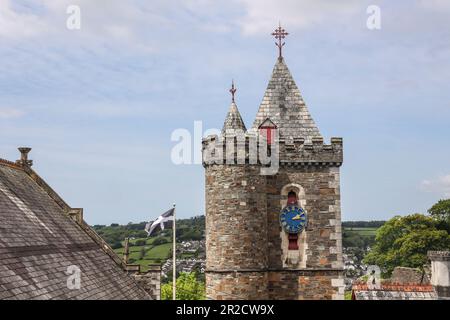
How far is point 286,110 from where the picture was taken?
88.4ft

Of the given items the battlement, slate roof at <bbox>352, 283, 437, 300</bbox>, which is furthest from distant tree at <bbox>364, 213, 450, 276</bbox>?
slate roof at <bbox>352, 283, 437, 300</bbox>

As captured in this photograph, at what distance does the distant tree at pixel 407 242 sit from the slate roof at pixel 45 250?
36354 millimetres

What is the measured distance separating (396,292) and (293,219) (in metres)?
5.22

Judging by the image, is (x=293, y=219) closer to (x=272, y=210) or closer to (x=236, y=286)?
(x=272, y=210)

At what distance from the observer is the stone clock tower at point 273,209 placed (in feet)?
78.0

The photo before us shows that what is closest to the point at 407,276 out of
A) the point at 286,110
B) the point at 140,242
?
the point at 286,110

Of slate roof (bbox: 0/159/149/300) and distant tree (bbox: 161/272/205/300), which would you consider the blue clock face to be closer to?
slate roof (bbox: 0/159/149/300)

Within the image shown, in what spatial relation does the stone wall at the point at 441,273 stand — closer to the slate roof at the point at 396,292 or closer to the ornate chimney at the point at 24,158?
the slate roof at the point at 396,292

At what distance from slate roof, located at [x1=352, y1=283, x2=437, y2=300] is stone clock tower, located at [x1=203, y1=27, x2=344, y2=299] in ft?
→ 9.45

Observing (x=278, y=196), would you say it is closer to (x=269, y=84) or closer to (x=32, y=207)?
(x=269, y=84)

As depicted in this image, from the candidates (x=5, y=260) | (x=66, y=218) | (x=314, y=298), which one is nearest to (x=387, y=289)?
(x=314, y=298)

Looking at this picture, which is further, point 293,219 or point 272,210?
point 272,210

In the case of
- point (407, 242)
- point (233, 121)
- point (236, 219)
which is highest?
point (233, 121)
